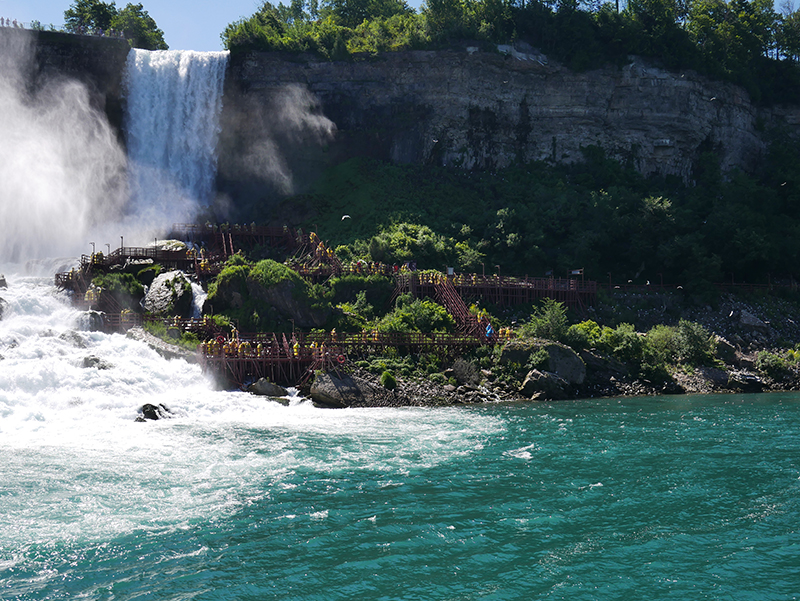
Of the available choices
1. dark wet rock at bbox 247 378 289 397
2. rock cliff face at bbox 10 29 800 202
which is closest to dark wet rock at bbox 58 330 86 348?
dark wet rock at bbox 247 378 289 397

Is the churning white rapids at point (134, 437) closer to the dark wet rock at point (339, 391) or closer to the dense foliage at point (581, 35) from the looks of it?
the dark wet rock at point (339, 391)

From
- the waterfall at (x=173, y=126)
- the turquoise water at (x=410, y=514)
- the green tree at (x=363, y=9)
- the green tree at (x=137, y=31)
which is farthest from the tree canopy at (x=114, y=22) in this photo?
the turquoise water at (x=410, y=514)

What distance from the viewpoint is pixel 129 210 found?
61.7 metres

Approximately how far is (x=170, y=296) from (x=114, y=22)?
48.1 meters

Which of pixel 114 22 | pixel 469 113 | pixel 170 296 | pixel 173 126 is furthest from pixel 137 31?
pixel 170 296

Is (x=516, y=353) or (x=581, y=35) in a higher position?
(x=581, y=35)

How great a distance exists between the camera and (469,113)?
225 feet

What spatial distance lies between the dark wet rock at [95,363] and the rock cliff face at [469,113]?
33922mm

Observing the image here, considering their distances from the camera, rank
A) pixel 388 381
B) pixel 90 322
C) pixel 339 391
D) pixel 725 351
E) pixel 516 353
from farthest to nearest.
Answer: pixel 725 351 → pixel 516 353 → pixel 90 322 → pixel 388 381 → pixel 339 391

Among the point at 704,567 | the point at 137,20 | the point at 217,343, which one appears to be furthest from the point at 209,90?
the point at 704,567

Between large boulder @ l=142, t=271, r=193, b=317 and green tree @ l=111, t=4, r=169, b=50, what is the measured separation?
37.3 m

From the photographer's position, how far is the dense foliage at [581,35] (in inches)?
2766

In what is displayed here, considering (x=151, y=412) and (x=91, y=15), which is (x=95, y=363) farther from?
(x=91, y=15)

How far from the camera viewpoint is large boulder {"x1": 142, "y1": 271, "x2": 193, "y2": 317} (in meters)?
41.8
